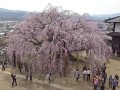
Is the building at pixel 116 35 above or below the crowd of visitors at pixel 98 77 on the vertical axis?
above

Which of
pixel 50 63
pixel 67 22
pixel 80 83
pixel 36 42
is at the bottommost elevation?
pixel 80 83

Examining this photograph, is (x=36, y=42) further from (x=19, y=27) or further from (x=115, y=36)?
(x=115, y=36)

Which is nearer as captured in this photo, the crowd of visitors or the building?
the crowd of visitors

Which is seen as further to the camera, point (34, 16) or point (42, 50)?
point (34, 16)

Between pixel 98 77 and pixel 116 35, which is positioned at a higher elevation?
pixel 116 35

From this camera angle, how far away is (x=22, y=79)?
21.2 meters

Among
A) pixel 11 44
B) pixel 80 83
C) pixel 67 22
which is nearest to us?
pixel 80 83

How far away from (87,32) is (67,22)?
1972 millimetres

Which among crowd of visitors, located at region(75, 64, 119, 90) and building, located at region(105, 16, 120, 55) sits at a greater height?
building, located at region(105, 16, 120, 55)

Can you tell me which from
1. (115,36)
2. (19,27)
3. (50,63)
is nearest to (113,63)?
(115,36)

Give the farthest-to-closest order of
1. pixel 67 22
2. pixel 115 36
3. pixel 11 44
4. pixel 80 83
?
pixel 115 36
pixel 11 44
pixel 67 22
pixel 80 83

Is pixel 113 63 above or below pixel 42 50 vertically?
below

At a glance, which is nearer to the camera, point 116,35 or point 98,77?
point 98,77

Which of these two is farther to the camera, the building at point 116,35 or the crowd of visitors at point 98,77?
the building at point 116,35
